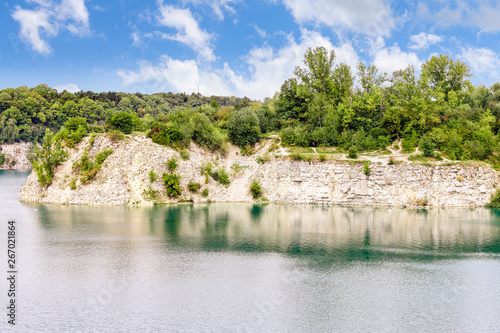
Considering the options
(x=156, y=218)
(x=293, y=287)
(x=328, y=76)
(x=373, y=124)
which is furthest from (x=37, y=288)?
(x=328, y=76)

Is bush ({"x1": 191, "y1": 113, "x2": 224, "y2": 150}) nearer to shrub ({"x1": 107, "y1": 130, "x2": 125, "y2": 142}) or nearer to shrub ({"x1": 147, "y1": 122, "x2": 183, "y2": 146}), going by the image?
shrub ({"x1": 147, "y1": 122, "x2": 183, "y2": 146})

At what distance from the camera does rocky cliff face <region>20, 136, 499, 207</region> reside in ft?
193

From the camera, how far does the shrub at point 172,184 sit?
198 feet

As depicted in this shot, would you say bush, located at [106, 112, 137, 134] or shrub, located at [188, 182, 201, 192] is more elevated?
bush, located at [106, 112, 137, 134]

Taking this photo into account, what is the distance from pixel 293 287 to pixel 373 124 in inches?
2059

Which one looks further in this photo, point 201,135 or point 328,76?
point 328,76

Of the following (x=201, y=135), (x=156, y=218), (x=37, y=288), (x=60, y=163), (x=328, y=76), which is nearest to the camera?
(x=37, y=288)

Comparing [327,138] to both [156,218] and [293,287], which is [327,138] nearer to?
[156,218]

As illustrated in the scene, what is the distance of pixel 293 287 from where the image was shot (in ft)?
89.8

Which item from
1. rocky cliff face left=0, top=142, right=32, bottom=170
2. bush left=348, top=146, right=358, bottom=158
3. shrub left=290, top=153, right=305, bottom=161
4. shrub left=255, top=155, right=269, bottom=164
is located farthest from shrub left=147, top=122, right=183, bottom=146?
rocky cliff face left=0, top=142, right=32, bottom=170

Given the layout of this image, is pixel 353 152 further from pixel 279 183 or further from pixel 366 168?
pixel 279 183

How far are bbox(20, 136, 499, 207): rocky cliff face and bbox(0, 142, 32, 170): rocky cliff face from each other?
260ft

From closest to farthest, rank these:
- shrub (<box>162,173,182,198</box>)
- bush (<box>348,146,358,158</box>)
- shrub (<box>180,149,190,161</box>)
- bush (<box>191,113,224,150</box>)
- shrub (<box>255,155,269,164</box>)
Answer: shrub (<box>162,173,182,198</box>)
shrub (<box>180,149,190,161</box>)
bush (<box>348,146,358,158</box>)
shrub (<box>255,155,269,164</box>)
bush (<box>191,113,224,150</box>)

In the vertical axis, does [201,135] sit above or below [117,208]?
above
